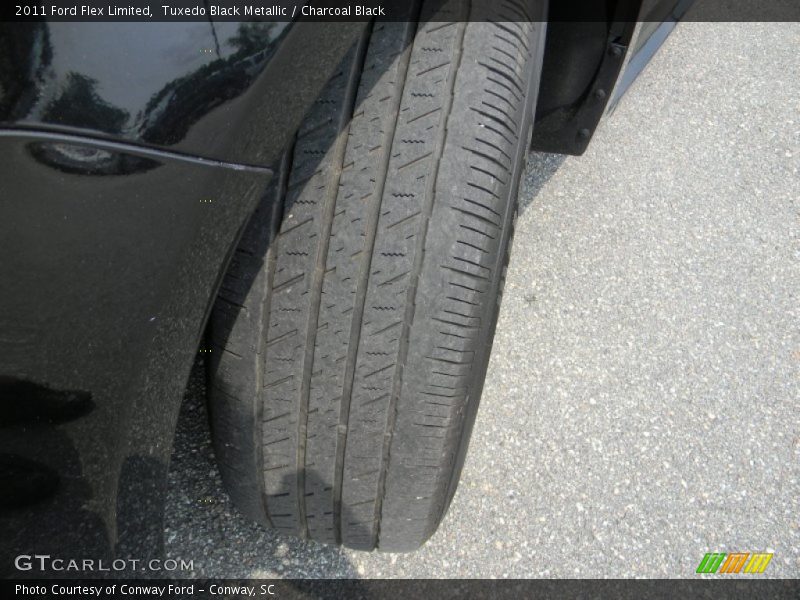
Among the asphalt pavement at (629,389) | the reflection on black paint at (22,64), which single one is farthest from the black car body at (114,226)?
the asphalt pavement at (629,389)

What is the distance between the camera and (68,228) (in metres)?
0.67

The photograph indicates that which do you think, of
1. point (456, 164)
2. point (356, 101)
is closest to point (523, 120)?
point (456, 164)

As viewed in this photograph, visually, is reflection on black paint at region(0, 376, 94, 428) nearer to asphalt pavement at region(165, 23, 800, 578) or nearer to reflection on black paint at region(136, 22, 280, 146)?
reflection on black paint at region(136, 22, 280, 146)

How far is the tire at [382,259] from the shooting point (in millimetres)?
1057

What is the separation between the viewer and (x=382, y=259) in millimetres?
1071

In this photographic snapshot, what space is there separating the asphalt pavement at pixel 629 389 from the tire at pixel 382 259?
0.45m

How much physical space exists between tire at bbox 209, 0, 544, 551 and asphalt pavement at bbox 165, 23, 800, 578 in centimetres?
45

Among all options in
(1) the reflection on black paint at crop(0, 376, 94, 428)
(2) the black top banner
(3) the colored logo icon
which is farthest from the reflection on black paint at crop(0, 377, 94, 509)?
(3) the colored logo icon

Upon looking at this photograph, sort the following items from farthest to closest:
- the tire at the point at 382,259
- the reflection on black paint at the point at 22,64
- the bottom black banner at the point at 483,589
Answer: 1. the bottom black banner at the point at 483,589
2. the tire at the point at 382,259
3. the reflection on black paint at the point at 22,64

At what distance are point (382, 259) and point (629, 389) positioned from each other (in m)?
1.15

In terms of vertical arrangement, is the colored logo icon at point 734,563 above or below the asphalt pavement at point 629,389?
below

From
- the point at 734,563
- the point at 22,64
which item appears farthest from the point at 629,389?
the point at 22,64

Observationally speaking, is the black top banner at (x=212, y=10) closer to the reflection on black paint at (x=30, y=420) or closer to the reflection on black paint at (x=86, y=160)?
the reflection on black paint at (x=86, y=160)

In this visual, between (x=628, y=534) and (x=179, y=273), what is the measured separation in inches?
52.1
